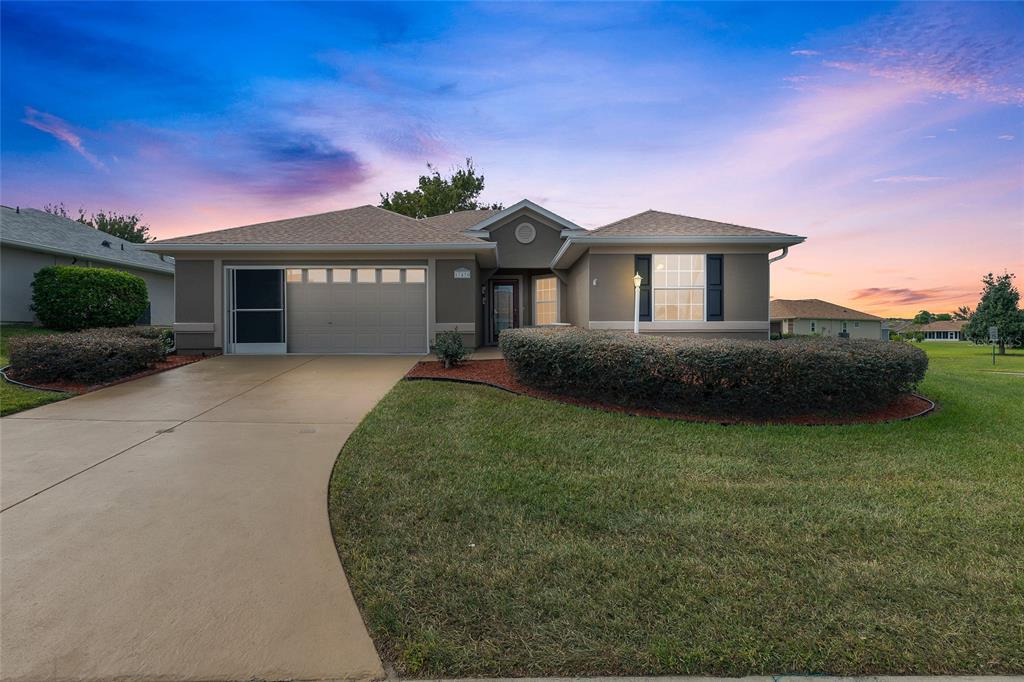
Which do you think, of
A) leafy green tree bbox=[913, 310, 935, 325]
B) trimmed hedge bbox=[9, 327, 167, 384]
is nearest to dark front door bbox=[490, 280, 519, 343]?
trimmed hedge bbox=[9, 327, 167, 384]

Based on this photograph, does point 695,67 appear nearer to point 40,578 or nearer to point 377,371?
point 377,371

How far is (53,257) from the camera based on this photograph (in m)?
15.4

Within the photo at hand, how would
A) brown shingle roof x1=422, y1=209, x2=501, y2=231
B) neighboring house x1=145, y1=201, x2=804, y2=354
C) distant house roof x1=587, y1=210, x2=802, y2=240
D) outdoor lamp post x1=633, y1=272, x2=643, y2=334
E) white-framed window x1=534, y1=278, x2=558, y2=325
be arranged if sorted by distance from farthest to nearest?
1. brown shingle roof x1=422, y1=209, x2=501, y2=231
2. white-framed window x1=534, y1=278, x2=558, y2=325
3. neighboring house x1=145, y1=201, x2=804, y2=354
4. distant house roof x1=587, y1=210, x2=802, y2=240
5. outdoor lamp post x1=633, y1=272, x2=643, y2=334

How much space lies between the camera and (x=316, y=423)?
5801 millimetres

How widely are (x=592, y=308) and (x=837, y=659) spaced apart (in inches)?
372

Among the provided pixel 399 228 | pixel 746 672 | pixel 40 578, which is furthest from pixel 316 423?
pixel 399 228

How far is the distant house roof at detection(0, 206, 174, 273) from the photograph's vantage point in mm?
14406

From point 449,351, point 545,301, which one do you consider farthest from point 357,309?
point 545,301

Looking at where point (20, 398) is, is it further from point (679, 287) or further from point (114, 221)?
point (114, 221)

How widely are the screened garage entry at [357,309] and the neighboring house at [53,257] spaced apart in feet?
13.0

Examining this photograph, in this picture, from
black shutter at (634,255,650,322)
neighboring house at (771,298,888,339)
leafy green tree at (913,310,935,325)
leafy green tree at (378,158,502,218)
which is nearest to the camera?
black shutter at (634,255,650,322)

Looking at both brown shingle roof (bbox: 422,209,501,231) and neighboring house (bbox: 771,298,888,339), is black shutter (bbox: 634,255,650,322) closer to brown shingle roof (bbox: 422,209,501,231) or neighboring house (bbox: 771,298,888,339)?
brown shingle roof (bbox: 422,209,501,231)

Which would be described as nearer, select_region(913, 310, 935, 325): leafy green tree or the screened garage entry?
the screened garage entry

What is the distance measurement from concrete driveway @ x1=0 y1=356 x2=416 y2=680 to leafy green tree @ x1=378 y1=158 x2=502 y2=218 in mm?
24366
